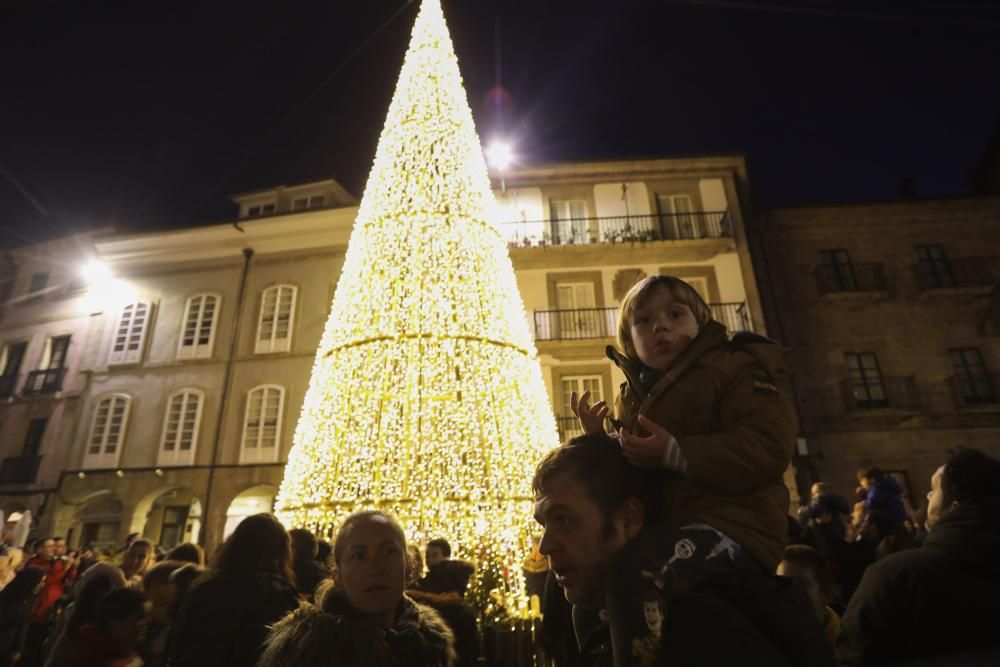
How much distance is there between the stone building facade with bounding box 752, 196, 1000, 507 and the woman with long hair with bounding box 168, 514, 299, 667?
13537 millimetres

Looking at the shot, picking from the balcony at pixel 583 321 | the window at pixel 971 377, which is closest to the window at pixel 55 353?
the balcony at pixel 583 321

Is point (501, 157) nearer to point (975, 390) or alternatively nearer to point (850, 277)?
point (850, 277)

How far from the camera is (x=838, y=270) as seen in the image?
1550 centimetres

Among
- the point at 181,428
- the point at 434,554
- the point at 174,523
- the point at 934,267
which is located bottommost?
the point at 434,554

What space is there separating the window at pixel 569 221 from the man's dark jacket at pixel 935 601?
537 inches

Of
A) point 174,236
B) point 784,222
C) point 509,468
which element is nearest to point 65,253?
point 174,236

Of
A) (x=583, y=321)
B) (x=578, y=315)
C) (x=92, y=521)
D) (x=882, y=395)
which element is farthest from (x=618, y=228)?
(x=92, y=521)

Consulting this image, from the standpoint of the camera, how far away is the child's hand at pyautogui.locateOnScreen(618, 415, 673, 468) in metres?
1.19

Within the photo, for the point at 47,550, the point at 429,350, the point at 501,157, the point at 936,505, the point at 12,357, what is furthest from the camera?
the point at 12,357

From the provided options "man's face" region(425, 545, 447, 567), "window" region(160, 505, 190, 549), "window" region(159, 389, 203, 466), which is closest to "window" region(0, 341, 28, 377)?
"window" region(159, 389, 203, 466)

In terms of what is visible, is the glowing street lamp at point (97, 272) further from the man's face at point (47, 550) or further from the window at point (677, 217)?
the window at point (677, 217)

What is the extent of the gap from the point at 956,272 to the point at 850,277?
293 cm

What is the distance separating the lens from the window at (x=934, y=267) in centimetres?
1515

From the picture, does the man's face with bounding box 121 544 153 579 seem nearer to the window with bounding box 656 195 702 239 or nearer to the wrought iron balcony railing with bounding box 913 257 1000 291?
the window with bounding box 656 195 702 239
